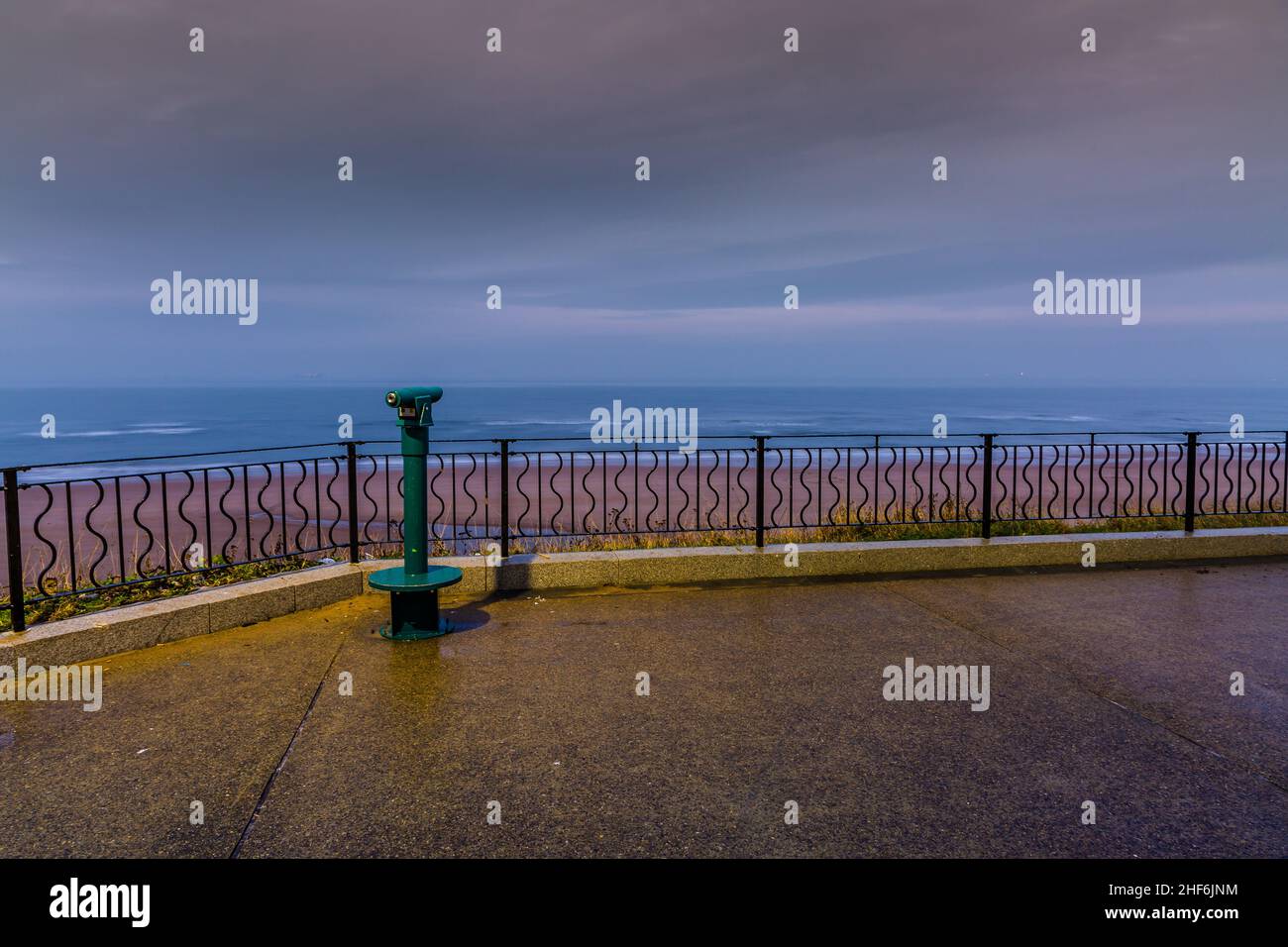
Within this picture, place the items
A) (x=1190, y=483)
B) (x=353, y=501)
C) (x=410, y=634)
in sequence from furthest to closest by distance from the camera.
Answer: (x=1190, y=483), (x=353, y=501), (x=410, y=634)

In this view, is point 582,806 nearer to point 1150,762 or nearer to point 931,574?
point 1150,762

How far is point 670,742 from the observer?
13.6 feet

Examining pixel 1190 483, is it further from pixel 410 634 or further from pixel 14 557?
pixel 14 557

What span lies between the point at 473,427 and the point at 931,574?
54.8 m

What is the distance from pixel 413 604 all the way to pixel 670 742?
8.59 feet

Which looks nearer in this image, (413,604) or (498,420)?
(413,604)

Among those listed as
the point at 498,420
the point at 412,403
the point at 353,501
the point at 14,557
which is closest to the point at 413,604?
the point at 412,403

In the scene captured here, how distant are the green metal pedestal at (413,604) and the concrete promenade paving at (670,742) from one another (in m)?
0.17

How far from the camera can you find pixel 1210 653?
218 inches

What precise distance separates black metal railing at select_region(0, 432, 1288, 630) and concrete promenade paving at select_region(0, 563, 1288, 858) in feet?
4.76

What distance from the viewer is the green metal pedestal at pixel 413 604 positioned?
5.95 m

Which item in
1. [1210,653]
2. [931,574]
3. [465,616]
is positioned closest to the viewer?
[1210,653]
